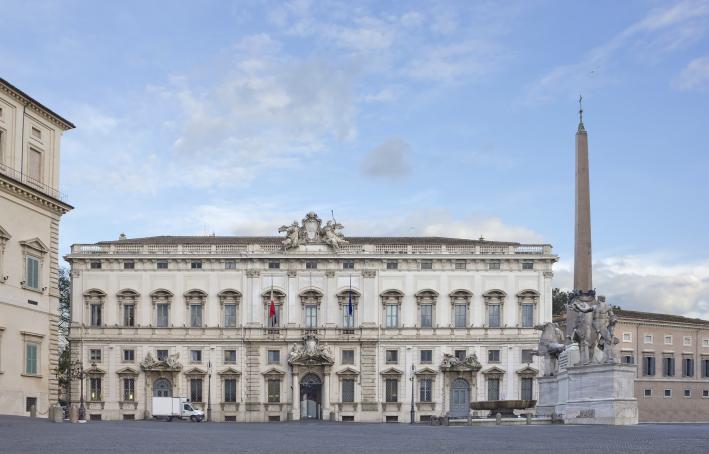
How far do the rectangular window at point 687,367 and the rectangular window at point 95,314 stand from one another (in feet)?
132

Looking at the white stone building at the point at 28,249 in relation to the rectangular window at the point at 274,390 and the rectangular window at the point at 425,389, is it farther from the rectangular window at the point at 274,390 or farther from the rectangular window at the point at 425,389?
the rectangular window at the point at 425,389

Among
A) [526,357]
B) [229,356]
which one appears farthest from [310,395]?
[526,357]

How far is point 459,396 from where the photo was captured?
70.8 metres

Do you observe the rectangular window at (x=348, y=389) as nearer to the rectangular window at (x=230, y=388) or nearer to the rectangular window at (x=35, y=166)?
the rectangular window at (x=230, y=388)

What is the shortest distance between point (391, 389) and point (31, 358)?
113ft

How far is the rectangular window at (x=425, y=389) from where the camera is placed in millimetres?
70938

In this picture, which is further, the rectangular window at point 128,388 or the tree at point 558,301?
the tree at point 558,301

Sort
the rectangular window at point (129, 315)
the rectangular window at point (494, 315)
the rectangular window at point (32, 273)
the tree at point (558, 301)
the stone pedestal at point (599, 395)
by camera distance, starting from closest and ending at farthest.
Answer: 1. the stone pedestal at point (599, 395)
2. the rectangular window at point (32, 273)
3. the rectangular window at point (494, 315)
4. the rectangular window at point (129, 315)
5. the tree at point (558, 301)

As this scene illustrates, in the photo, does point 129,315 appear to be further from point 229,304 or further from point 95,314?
point 229,304

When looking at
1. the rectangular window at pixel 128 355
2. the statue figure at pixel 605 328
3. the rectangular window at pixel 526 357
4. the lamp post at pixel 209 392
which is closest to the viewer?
the statue figure at pixel 605 328

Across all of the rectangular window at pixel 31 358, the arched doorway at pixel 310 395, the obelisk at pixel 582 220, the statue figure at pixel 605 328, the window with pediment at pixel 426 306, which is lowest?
the arched doorway at pixel 310 395

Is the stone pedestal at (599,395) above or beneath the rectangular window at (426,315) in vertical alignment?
beneath

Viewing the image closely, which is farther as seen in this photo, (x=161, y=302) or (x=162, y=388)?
(x=161, y=302)

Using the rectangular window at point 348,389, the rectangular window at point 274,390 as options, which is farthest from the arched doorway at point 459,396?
the rectangular window at point 274,390
